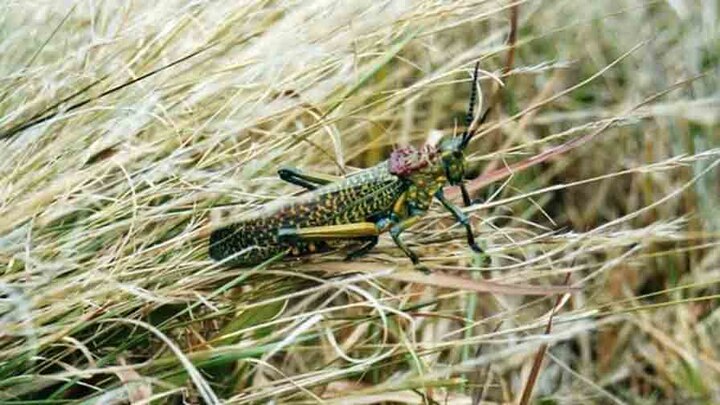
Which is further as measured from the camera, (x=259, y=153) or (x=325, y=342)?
(x=325, y=342)

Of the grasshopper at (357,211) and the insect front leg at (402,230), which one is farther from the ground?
the grasshopper at (357,211)

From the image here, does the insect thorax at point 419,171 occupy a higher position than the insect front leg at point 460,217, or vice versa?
the insect thorax at point 419,171

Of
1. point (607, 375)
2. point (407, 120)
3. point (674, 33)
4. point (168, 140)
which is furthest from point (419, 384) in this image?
point (674, 33)

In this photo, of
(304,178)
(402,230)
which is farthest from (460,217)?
(304,178)

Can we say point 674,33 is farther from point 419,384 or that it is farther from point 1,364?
point 1,364
